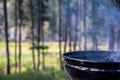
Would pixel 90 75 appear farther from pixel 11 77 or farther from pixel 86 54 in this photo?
pixel 11 77

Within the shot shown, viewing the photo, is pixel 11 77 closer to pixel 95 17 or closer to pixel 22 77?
pixel 22 77

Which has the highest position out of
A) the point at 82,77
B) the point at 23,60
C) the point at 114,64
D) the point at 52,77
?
the point at 114,64

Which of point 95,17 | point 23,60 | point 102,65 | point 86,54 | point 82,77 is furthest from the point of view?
point 23,60

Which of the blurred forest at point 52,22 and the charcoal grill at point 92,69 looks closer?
the charcoal grill at point 92,69

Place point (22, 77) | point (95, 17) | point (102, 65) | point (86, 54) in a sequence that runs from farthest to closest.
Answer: point (95, 17) → point (22, 77) → point (86, 54) → point (102, 65)

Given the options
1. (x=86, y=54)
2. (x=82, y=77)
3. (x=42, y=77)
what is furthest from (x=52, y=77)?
(x=82, y=77)

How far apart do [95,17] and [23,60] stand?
11043 millimetres

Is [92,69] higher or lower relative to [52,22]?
lower

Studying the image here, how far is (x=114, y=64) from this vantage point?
3.44m

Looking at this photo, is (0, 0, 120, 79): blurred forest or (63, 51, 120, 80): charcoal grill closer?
(63, 51, 120, 80): charcoal grill

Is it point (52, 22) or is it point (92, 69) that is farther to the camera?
point (52, 22)

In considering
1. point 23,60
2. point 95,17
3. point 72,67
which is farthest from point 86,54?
point 23,60

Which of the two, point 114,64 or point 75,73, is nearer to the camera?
point 114,64

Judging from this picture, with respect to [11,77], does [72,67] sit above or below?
above
